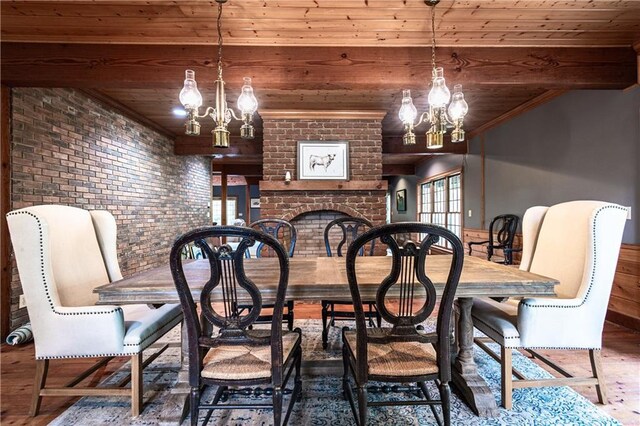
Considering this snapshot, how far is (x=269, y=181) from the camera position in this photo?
419 centimetres

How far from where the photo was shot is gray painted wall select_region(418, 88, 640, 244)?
2719 millimetres

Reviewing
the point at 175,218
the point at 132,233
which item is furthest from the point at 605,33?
the point at 175,218

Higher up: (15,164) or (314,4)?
(314,4)

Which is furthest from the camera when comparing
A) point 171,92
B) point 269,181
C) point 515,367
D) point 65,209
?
point 269,181

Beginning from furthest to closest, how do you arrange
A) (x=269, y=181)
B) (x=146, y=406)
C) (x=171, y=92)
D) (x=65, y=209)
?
(x=269, y=181) → (x=171, y=92) → (x=65, y=209) → (x=146, y=406)

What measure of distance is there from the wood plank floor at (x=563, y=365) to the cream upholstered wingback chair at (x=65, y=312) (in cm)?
11

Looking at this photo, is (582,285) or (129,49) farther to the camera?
(129,49)

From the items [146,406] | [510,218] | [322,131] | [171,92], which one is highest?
[171,92]

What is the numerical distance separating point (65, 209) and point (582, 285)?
9.48ft

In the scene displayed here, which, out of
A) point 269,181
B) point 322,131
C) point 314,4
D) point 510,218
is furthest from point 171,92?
point 510,218

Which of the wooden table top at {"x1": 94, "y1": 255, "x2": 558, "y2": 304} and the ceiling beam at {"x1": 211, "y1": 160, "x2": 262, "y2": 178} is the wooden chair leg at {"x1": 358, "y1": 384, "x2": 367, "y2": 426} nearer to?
the wooden table top at {"x1": 94, "y1": 255, "x2": 558, "y2": 304}

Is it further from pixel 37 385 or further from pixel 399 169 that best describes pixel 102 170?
pixel 399 169

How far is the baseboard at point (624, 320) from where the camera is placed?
8.58 ft

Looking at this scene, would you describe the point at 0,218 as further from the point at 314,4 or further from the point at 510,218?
the point at 510,218
